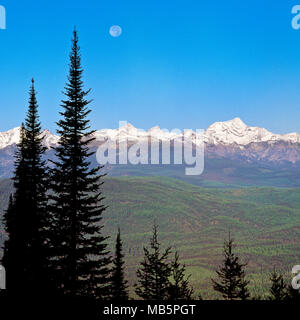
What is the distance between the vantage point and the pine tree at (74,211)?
91.4ft

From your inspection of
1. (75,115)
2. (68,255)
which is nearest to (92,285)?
(68,255)

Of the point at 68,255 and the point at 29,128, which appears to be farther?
the point at 29,128

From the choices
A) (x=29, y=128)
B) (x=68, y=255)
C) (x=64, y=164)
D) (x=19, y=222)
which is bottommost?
(x=68, y=255)

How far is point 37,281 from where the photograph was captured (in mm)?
25641

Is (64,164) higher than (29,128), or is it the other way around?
(29,128)

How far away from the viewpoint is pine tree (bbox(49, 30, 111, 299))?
1096 inches

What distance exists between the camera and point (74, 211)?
2841 cm

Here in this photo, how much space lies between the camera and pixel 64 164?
1129 inches
